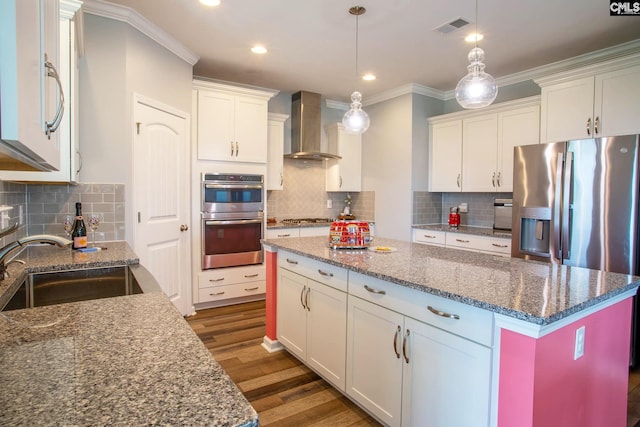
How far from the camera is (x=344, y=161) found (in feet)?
17.3

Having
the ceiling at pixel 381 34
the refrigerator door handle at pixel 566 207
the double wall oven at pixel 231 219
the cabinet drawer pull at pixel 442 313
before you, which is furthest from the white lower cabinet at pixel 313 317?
the refrigerator door handle at pixel 566 207

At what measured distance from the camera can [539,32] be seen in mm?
3113

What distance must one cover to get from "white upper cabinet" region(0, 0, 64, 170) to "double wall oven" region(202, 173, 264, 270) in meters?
3.12

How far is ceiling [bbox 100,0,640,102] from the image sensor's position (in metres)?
2.74

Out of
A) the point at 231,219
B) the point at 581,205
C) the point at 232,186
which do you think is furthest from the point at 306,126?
the point at 581,205

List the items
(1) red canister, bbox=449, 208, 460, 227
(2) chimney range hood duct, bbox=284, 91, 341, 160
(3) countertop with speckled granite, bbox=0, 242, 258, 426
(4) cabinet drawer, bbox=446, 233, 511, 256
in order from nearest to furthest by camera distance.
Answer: (3) countertop with speckled granite, bbox=0, 242, 258, 426
(4) cabinet drawer, bbox=446, 233, 511, 256
(1) red canister, bbox=449, 208, 460, 227
(2) chimney range hood duct, bbox=284, 91, 341, 160

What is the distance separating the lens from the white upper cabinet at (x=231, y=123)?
155 inches

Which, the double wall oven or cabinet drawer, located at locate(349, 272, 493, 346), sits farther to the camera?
the double wall oven

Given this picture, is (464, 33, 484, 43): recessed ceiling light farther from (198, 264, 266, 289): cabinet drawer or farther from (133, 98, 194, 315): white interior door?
(198, 264, 266, 289): cabinet drawer

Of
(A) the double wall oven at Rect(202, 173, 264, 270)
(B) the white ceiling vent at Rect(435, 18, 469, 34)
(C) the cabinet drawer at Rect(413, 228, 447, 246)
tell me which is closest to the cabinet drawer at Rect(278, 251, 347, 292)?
(A) the double wall oven at Rect(202, 173, 264, 270)

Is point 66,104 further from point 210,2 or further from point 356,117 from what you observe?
point 356,117

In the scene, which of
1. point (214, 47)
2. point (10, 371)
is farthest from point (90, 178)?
point (10, 371)

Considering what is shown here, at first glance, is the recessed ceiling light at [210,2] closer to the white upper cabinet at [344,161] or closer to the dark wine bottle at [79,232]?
the dark wine bottle at [79,232]

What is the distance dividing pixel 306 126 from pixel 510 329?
4.05 metres
